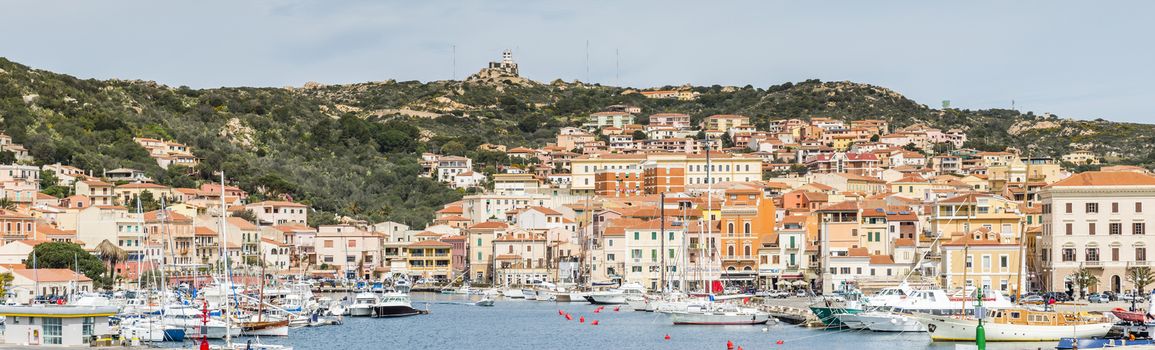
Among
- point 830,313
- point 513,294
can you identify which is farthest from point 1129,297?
point 513,294

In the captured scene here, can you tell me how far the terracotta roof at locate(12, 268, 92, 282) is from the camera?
80.0 m

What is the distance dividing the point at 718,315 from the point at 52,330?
113 feet

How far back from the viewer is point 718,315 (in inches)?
2645

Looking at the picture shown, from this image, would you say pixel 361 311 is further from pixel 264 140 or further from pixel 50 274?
pixel 264 140

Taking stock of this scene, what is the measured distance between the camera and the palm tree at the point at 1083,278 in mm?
74812

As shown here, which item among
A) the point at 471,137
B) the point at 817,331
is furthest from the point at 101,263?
the point at 471,137

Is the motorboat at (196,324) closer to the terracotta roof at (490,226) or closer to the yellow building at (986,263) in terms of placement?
the yellow building at (986,263)

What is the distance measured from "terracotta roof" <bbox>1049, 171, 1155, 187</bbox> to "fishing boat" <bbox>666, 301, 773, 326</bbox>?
59.4 feet

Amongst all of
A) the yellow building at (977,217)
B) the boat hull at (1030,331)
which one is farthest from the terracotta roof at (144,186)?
the boat hull at (1030,331)

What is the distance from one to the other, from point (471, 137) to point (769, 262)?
8952 centimetres

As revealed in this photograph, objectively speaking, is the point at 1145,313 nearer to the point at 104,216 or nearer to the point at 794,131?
the point at 104,216

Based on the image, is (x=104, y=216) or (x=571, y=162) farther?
(x=571, y=162)

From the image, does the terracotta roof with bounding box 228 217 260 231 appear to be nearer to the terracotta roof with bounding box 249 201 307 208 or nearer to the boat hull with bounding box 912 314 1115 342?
the terracotta roof with bounding box 249 201 307 208

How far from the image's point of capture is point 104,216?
331ft
